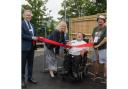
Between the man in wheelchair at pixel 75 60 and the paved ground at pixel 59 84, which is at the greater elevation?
the man in wheelchair at pixel 75 60

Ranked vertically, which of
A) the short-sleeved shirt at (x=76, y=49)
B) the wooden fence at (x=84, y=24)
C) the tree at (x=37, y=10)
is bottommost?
the short-sleeved shirt at (x=76, y=49)

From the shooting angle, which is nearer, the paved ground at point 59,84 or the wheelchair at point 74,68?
the paved ground at point 59,84

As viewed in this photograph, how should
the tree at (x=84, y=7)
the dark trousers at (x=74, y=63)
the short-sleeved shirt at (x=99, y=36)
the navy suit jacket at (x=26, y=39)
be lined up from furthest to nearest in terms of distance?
the tree at (x=84, y=7)
the dark trousers at (x=74, y=63)
the short-sleeved shirt at (x=99, y=36)
the navy suit jacket at (x=26, y=39)

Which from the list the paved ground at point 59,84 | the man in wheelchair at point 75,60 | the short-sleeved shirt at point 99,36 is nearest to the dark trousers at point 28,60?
the paved ground at point 59,84

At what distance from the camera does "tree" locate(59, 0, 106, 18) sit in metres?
17.7

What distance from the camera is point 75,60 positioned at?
7012 millimetres

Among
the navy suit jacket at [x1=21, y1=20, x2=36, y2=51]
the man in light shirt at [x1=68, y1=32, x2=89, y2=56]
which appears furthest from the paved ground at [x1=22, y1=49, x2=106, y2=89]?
the navy suit jacket at [x1=21, y1=20, x2=36, y2=51]

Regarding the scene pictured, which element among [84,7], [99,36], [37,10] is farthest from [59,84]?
[84,7]

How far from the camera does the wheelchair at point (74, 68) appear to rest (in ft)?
23.0

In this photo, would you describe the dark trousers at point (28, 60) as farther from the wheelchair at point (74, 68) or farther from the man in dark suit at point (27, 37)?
the wheelchair at point (74, 68)

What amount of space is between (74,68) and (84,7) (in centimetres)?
1196

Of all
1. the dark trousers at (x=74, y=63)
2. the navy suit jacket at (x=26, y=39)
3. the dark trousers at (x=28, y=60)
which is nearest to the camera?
the navy suit jacket at (x=26, y=39)

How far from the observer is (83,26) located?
474 inches
